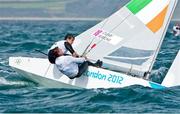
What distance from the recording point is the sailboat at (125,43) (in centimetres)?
1520

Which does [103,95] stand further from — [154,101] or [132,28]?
[132,28]

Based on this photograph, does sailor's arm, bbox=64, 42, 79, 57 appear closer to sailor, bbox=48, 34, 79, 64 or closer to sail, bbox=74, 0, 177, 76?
sailor, bbox=48, 34, 79, 64

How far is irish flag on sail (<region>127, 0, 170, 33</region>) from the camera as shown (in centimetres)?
1542

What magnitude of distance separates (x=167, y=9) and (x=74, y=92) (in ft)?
10.8

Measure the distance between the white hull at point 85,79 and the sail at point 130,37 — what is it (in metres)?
0.90

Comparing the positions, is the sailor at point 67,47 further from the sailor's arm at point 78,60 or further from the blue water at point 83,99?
the blue water at point 83,99

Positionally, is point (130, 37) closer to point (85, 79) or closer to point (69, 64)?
point (85, 79)

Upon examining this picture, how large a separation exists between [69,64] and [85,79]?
2.06 feet

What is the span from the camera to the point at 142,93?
45.8 ft

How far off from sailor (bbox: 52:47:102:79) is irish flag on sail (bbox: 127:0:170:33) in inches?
85.8

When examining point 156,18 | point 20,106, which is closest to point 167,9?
point 156,18

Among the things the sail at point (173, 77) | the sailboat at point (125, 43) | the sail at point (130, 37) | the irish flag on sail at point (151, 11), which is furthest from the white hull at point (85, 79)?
the irish flag on sail at point (151, 11)

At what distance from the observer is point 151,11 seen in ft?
51.3

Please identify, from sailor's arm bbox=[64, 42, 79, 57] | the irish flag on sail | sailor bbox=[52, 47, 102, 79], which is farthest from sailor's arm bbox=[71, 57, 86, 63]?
the irish flag on sail
